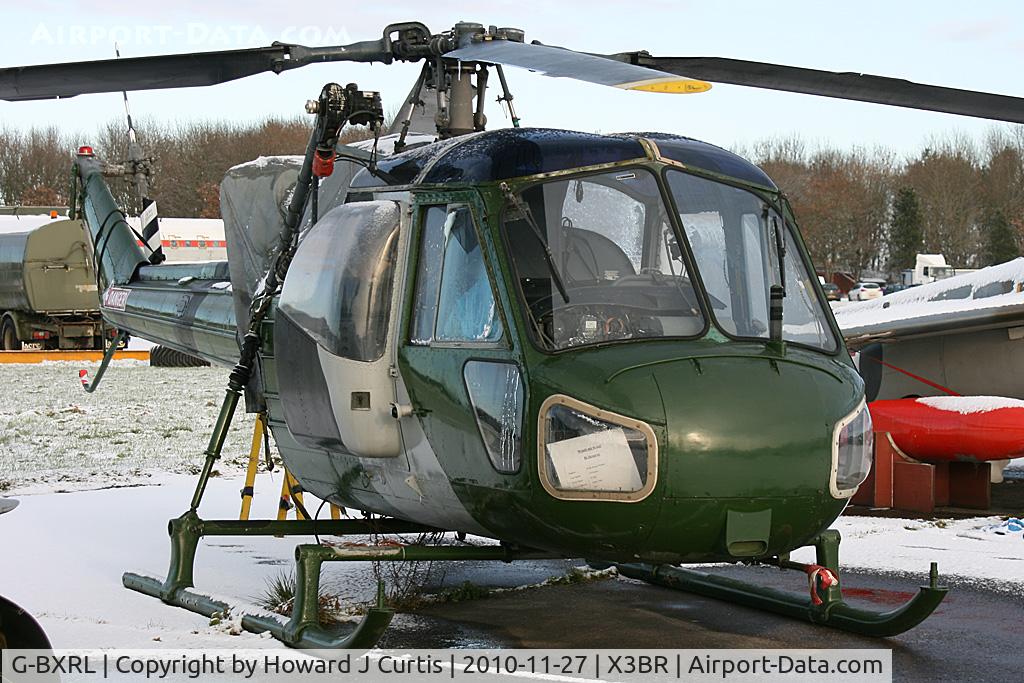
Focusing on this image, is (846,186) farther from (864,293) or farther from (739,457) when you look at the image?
(739,457)

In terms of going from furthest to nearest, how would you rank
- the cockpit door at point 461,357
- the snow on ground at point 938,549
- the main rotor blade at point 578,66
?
1. the snow on ground at point 938,549
2. the cockpit door at point 461,357
3. the main rotor blade at point 578,66

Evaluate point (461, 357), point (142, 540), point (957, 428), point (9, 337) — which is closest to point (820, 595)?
point (461, 357)

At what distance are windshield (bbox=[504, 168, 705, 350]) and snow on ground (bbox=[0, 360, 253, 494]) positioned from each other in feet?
23.7

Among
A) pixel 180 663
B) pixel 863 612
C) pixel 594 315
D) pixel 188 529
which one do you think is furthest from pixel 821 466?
pixel 188 529

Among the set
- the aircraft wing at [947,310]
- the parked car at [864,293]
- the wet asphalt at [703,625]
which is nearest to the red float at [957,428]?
the aircraft wing at [947,310]

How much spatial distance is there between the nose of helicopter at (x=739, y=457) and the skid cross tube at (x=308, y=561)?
95 cm

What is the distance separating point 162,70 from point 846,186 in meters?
70.8

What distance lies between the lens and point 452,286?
5.79 metres

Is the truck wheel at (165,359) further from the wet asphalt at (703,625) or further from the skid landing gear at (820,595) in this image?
the skid landing gear at (820,595)

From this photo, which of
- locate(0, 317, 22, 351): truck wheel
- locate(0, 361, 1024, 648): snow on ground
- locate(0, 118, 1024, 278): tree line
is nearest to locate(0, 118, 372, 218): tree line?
locate(0, 118, 1024, 278): tree line

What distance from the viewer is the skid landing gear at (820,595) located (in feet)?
20.0

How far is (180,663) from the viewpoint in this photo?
5.71m

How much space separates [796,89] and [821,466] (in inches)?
96.6

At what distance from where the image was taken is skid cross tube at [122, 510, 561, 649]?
18.3 feet
